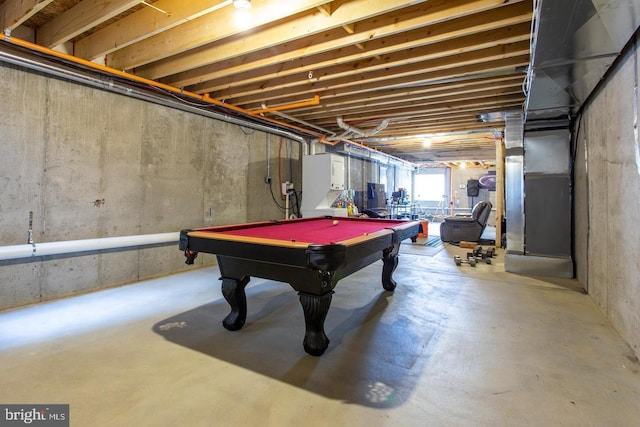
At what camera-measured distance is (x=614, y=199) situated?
2520mm

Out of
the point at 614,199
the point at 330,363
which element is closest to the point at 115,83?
the point at 330,363

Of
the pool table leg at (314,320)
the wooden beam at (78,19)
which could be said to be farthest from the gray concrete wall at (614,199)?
the wooden beam at (78,19)

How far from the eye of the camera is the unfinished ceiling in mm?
2449

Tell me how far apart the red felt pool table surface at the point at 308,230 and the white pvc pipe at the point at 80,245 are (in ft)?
5.12

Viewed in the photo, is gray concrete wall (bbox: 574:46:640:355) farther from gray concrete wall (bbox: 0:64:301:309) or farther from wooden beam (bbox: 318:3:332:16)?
gray concrete wall (bbox: 0:64:301:309)

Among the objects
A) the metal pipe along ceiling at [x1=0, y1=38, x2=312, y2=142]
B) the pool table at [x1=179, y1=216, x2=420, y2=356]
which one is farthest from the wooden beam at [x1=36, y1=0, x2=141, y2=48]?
the pool table at [x1=179, y1=216, x2=420, y2=356]

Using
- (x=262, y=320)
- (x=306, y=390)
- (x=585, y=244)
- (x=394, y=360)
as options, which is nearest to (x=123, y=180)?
(x=262, y=320)

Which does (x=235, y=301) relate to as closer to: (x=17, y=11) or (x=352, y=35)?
(x=352, y=35)

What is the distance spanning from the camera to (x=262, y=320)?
2656mm

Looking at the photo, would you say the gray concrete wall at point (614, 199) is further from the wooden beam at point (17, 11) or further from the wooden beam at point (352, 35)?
the wooden beam at point (17, 11)

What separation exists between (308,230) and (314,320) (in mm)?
985

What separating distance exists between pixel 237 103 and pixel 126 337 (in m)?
3.65

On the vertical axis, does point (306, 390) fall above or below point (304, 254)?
below

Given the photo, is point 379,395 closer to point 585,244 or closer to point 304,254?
point 304,254
